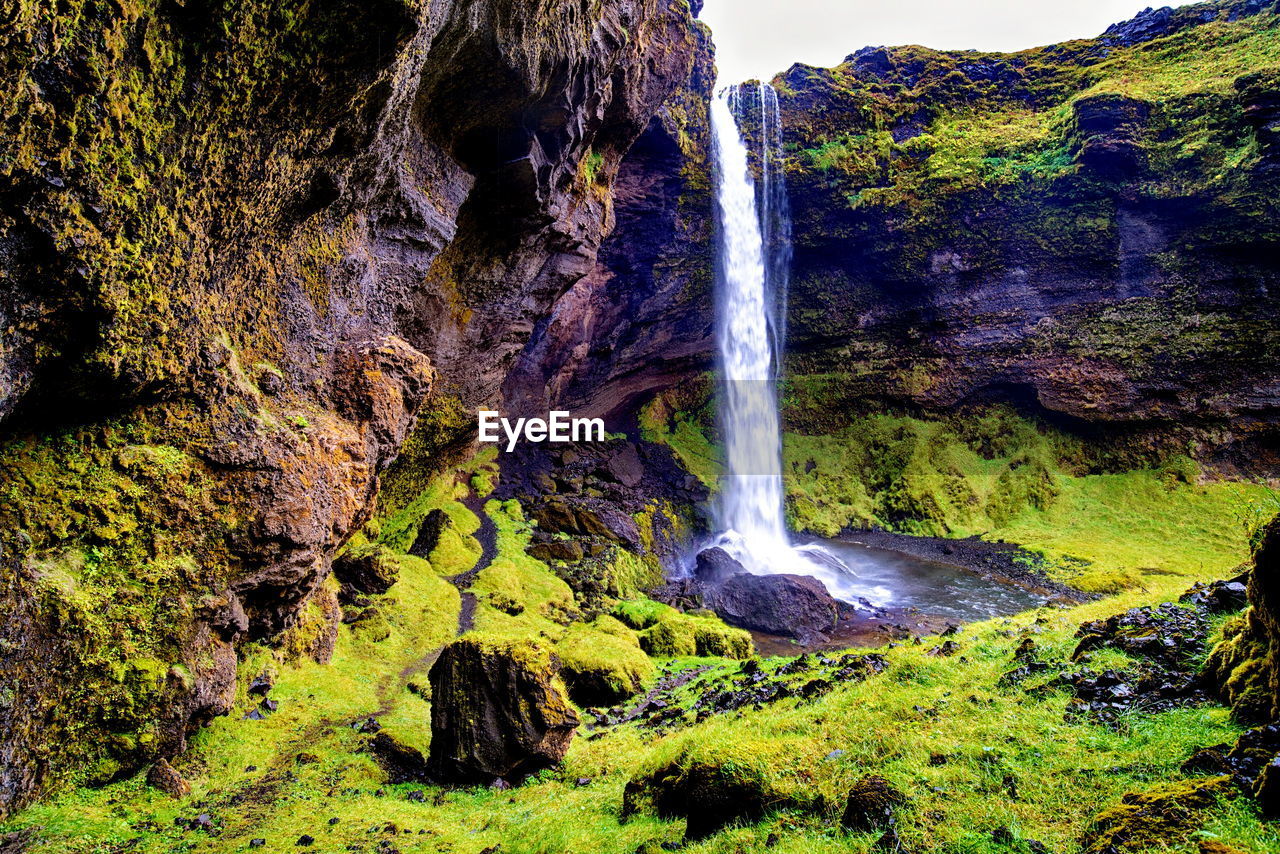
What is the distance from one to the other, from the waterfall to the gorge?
459 mm

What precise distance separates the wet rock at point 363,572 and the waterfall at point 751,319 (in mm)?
20121

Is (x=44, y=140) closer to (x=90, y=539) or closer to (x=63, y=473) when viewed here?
(x=63, y=473)

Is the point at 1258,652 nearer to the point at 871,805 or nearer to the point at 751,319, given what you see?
the point at 871,805

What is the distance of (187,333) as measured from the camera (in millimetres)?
8617

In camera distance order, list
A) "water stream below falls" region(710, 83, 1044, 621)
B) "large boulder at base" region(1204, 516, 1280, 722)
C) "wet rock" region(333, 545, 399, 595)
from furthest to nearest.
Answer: "water stream below falls" region(710, 83, 1044, 621), "wet rock" region(333, 545, 399, 595), "large boulder at base" region(1204, 516, 1280, 722)

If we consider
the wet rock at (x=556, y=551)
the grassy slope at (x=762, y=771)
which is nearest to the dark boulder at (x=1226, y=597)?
the grassy slope at (x=762, y=771)

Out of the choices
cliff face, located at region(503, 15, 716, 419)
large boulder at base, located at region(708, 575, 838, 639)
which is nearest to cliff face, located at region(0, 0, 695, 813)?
large boulder at base, located at region(708, 575, 838, 639)

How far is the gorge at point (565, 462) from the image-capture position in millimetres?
6234

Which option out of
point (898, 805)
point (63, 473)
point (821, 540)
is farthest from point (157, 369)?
point (821, 540)

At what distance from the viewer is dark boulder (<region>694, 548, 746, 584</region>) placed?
91.2 ft

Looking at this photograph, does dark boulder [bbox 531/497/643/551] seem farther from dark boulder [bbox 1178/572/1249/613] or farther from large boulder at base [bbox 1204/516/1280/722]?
large boulder at base [bbox 1204/516/1280/722]

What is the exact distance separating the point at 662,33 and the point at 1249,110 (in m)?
30.3

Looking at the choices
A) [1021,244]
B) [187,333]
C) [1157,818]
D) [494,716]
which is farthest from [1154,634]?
[1021,244]

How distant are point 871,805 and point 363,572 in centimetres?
1695
